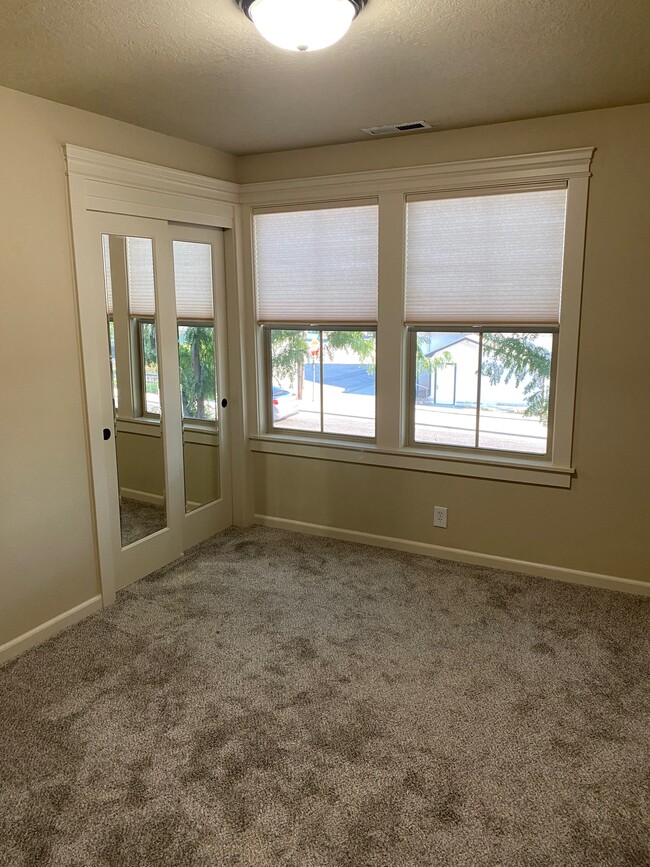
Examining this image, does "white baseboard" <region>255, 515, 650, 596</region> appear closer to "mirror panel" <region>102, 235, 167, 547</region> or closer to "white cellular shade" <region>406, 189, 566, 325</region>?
"mirror panel" <region>102, 235, 167, 547</region>

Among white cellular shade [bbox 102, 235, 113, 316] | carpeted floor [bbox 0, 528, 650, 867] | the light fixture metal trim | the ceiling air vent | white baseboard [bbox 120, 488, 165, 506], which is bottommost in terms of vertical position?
carpeted floor [bbox 0, 528, 650, 867]

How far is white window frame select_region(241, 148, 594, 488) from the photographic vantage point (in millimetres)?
3404

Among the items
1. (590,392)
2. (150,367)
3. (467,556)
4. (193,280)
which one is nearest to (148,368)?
(150,367)

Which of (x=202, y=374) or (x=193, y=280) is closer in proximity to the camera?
(x=193, y=280)

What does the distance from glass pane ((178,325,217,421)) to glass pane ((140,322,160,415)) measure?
266 mm

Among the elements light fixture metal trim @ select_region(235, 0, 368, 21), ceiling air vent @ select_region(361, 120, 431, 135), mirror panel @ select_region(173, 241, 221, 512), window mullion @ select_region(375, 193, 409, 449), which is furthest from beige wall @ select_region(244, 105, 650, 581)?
light fixture metal trim @ select_region(235, 0, 368, 21)

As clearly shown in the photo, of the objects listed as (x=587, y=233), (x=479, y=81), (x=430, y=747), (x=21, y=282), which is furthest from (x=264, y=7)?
(x=430, y=747)

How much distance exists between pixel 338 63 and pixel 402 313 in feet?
5.36

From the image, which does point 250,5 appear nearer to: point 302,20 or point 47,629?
point 302,20

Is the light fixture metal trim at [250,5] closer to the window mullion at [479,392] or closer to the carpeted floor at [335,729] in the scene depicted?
the window mullion at [479,392]

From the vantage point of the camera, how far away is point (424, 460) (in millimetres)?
4023

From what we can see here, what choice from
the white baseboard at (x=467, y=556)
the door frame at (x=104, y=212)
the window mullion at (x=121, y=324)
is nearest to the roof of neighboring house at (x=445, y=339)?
the white baseboard at (x=467, y=556)

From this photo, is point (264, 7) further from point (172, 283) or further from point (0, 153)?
point (172, 283)

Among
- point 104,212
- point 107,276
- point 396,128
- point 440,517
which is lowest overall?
point 440,517
